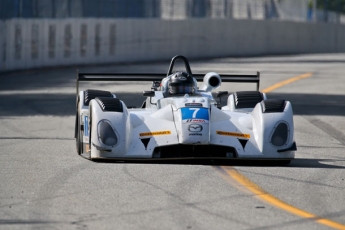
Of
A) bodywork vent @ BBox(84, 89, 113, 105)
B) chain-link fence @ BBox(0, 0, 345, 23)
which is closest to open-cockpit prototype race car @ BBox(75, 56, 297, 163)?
bodywork vent @ BBox(84, 89, 113, 105)

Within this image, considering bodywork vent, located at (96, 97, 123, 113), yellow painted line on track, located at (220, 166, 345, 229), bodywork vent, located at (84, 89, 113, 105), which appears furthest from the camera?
bodywork vent, located at (84, 89, 113, 105)

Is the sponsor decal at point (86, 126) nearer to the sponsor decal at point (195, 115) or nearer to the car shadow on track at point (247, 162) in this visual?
the car shadow on track at point (247, 162)

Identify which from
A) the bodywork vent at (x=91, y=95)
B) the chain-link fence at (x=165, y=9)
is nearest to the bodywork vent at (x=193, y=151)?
the bodywork vent at (x=91, y=95)

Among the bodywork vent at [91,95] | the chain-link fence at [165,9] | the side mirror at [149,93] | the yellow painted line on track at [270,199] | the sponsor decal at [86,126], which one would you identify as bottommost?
the yellow painted line on track at [270,199]

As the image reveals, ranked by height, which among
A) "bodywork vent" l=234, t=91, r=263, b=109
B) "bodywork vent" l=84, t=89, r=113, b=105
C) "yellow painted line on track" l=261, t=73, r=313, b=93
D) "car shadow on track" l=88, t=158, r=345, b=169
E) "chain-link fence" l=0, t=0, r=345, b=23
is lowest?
"yellow painted line on track" l=261, t=73, r=313, b=93

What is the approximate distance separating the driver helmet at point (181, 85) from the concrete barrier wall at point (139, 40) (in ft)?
51.0

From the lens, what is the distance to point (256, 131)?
1073cm

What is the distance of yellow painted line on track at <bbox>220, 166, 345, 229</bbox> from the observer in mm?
7215

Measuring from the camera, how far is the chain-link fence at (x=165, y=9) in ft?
96.0

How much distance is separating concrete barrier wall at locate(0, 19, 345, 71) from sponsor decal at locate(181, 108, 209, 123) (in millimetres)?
16799

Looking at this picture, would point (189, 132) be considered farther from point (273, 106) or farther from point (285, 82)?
point (285, 82)

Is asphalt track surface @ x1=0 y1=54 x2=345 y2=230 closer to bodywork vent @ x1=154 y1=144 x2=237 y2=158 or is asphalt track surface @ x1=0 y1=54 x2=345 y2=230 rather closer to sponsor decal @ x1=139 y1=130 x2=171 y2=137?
bodywork vent @ x1=154 y1=144 x2=237 y2=158

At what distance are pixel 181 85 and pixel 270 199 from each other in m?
3.77

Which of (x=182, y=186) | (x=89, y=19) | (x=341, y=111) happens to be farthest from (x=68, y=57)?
(x=182, y=186)
